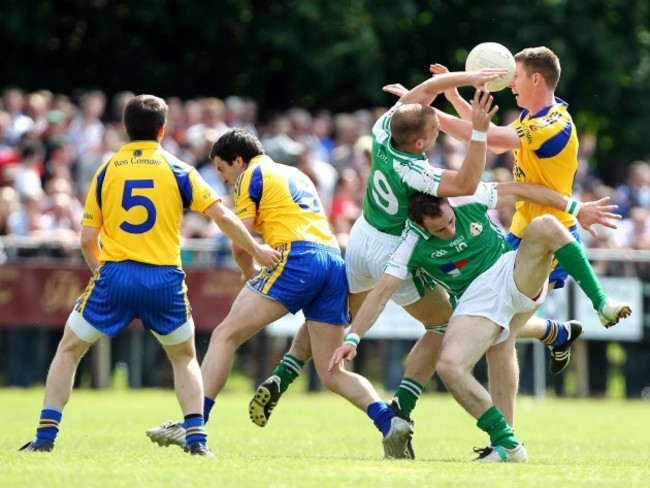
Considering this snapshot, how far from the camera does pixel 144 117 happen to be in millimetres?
9188

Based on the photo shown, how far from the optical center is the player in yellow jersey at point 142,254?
9109 millimetres

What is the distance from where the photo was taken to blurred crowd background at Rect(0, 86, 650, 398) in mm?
Result: 17500

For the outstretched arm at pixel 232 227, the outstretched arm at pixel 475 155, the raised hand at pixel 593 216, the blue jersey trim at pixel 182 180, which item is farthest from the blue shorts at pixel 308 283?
the raised hand at pixel 593 216

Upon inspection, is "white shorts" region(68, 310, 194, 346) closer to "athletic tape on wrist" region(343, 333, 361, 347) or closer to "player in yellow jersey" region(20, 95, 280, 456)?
"player in yellow jersey" region(20, 95, 280, 456)

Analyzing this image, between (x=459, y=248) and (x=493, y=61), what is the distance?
1.25 metres

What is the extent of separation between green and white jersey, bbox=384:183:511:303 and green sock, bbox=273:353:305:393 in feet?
3.84

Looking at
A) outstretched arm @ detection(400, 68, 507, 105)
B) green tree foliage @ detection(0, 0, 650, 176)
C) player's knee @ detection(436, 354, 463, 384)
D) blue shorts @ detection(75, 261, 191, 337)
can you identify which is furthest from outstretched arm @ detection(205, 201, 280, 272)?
green tree foliage @ detection(0, 0, 650, 176)

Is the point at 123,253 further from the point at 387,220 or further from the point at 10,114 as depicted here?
the point at 10,114

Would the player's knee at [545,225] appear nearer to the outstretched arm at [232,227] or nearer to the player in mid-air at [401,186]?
the player in mid-air at [401,186]

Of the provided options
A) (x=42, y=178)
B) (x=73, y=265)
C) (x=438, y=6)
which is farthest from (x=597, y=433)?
(x=438, y=6)

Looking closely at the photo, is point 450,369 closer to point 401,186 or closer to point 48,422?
point 401,186

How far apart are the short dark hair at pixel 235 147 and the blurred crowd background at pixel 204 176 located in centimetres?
758

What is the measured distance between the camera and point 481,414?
9.32 metres

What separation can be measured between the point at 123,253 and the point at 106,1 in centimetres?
1567
